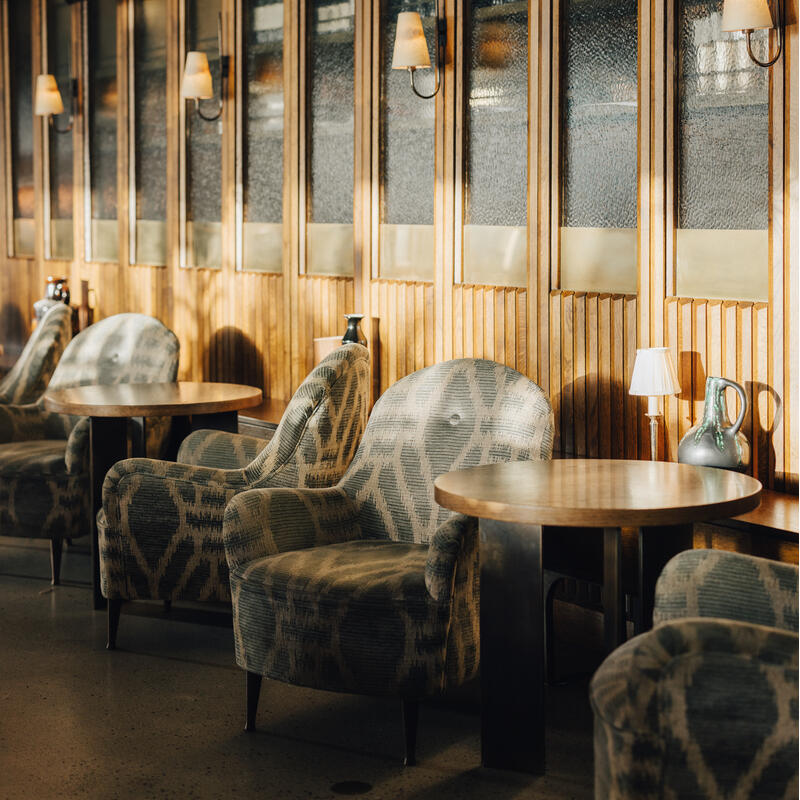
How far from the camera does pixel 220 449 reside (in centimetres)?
447

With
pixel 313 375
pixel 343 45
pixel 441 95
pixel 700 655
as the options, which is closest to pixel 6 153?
pixel 343 45

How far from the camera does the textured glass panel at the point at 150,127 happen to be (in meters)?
6.76

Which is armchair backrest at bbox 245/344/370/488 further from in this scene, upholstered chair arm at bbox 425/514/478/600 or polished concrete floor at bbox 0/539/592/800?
upholstered chair arm at bbox 425/514/478/600

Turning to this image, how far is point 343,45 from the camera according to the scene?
5.57m

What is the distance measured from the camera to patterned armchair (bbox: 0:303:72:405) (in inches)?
227

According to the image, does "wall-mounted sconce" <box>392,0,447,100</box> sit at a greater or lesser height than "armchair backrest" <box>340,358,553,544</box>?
greater

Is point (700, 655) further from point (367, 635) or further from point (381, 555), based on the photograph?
point (381, 555)

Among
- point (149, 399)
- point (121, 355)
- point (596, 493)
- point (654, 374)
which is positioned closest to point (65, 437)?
point (121, 355)

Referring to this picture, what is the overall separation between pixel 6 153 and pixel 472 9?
14.1ft

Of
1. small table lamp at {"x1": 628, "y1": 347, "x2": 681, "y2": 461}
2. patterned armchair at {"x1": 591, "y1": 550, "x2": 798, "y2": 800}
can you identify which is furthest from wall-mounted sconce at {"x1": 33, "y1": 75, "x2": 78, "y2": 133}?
patterned armchair at {"x1": 591, "y1": 550, "x2": 798, "y2": 800}

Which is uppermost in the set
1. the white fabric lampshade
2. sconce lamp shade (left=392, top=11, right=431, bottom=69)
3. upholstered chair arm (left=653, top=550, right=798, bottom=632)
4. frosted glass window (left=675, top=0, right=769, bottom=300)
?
sconce lamp shade (left=392, top=11, right=431, bottom=69)

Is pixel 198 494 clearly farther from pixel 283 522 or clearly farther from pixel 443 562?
pixel 443 562

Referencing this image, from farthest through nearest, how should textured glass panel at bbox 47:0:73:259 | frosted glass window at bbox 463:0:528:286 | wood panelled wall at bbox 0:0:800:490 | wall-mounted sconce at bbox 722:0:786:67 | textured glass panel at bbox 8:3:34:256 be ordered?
textured glass panel at bbox 8:3:34:256, textured glass panel at bbox 47:0:73:259, frosted glass window at bbox 463:0:528:286, wood panelled wall at bbox 0:0:800:490, wall-mounted sconce at bbox 722:0:786:67

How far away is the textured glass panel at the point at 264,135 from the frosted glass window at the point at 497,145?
1.43 meters
